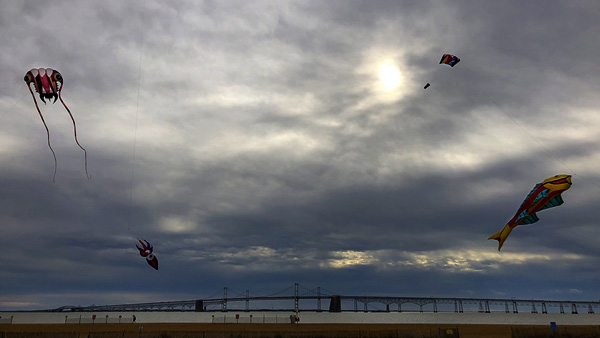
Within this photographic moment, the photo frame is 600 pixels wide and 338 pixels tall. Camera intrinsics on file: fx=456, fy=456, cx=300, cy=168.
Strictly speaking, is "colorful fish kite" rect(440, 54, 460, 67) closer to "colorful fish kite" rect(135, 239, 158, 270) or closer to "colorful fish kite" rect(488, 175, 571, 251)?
"colorful fish kite" rect(488, 175, 571, 251)

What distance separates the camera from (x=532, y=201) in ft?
137

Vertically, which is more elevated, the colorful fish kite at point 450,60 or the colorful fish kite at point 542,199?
the colorful fish kite at point 450,60

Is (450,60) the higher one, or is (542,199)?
(450,60)

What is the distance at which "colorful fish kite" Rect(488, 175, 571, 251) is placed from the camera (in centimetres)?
3906

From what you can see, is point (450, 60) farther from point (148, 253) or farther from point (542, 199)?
point (148, 253)

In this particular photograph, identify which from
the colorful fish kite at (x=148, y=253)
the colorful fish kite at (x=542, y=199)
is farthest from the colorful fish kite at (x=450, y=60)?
the colorful fish kite at (x=148, y=253)

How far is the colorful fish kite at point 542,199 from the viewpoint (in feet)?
128

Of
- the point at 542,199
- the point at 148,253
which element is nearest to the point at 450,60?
the point at 542,199

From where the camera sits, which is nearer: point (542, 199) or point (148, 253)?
point (542, 199)

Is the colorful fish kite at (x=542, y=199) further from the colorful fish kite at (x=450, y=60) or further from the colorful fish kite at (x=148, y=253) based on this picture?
the colorful fish kite at (x=148, y=253)

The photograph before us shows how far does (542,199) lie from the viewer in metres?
40.7

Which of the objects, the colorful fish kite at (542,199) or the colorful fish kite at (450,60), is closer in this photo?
the colorful fish kite at (542,199)

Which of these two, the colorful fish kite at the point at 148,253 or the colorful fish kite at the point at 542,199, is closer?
the colorful fish kite at the point at 542,199

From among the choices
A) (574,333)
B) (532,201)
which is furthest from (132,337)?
(574,333)
